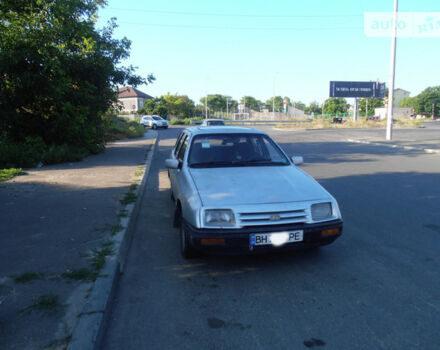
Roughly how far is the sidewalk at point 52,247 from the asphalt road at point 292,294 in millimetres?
408

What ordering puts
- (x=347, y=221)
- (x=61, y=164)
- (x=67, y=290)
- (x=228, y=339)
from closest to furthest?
1. (x=228, y=339)
2. (x=67, y=290)
3. (x=347, y=221)
4. (x=61, y=164)

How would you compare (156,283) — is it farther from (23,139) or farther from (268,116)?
(268,116)

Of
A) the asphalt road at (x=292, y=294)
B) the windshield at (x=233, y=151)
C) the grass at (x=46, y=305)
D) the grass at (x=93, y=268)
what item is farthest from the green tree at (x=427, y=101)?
the grass at (x=46, y=305)

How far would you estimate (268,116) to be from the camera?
88812 mm

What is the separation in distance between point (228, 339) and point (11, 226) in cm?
410

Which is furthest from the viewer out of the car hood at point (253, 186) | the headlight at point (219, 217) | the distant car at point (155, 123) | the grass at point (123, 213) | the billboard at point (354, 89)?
the billboard at point (354, 89)

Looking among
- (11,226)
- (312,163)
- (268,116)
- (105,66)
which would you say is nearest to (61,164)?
(105,66)

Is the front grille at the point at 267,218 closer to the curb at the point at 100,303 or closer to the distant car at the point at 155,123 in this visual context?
the curb at the point at 100,303

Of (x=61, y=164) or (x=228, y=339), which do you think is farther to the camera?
(x=61, y=164)

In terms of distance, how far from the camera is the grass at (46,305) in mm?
3133

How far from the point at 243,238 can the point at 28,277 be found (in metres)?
2.25

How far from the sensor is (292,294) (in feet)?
11.7

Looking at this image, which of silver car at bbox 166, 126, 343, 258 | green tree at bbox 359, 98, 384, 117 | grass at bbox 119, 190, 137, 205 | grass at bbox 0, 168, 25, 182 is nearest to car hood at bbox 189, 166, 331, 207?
silver car at bbox 166, 126, 343, 258

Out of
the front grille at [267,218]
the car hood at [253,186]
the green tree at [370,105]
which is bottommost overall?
the front grille at [267,218]
